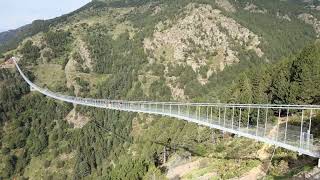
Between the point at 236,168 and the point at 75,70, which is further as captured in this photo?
the point at 75,70

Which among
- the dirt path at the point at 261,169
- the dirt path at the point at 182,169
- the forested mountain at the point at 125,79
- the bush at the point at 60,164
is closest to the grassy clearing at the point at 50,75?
the forested mountain at the point at 125,79

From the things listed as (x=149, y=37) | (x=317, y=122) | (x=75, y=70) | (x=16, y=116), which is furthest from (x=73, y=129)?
(x=317, y=122)

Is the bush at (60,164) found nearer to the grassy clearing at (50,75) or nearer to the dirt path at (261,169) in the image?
the grassy clearing at (50,75)

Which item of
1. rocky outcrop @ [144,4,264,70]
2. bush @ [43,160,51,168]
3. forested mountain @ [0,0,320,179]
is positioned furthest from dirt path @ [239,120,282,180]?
rocky outcrop @ [144,4,264,70]

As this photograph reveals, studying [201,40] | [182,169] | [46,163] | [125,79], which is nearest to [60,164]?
[46,163]

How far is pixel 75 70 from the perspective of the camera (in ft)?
573

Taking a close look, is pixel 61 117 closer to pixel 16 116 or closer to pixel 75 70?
pixel 16 116

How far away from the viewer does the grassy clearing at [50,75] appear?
163637mm

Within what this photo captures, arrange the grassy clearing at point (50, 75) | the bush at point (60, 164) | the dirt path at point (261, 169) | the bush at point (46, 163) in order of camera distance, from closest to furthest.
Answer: the dirt path at point (261, 169) < the bush at point (60, 164) < the bush at point (46, 163) < the grassy clearing at point (50, 75)

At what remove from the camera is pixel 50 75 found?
174375 millimetres

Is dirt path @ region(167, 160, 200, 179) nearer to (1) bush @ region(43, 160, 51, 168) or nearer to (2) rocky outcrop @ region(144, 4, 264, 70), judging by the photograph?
(1) bush @ region(43, 160, 51, 168)

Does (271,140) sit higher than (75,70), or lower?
higher

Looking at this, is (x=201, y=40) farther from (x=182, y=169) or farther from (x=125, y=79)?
(x=182, y=169)

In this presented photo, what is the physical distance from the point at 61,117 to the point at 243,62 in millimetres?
54700
